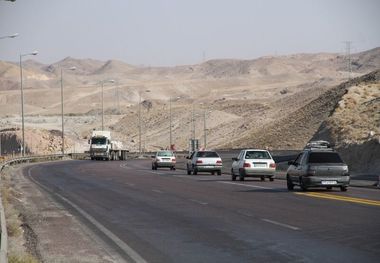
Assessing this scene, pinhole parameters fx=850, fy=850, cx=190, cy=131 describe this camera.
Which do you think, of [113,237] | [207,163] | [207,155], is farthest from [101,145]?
[113,237]

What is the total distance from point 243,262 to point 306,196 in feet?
50.2

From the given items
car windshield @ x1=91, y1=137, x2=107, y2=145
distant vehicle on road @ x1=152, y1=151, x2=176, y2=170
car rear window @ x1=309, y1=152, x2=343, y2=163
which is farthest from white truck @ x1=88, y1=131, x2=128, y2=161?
car rear window @ x1=309, y1=152, x2=343, y2=163

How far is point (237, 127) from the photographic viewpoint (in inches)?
6378

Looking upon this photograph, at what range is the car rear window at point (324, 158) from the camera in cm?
3053

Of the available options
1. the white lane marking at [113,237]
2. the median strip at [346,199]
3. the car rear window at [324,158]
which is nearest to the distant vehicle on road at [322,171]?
the car rear window at [324,158]

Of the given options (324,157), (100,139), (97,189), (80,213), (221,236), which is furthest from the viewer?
(100,139)

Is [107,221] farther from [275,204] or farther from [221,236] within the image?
[275,204]

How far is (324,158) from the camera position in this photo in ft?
101

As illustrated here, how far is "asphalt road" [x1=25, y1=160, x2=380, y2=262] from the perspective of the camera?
13.7 meters

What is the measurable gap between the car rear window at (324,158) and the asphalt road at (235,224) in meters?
1.14

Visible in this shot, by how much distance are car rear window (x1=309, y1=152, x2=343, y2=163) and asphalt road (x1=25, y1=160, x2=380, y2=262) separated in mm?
1144

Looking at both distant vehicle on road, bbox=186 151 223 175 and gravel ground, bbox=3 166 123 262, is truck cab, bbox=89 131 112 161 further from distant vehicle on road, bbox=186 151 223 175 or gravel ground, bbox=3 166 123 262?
gravel ground, bbox=3 166 123 262

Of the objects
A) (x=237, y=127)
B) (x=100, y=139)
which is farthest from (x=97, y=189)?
(x=237, y=127)

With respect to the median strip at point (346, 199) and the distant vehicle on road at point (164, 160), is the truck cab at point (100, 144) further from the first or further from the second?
the median strip at point (346, 199)
